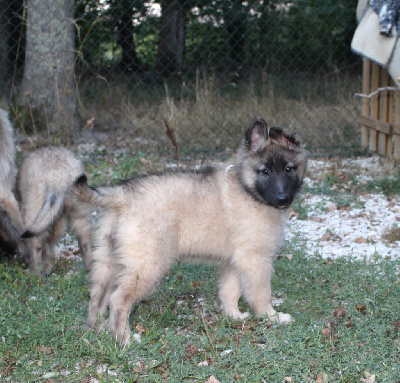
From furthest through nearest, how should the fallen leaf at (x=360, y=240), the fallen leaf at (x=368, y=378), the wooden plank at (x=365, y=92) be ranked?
1. the wooden plank at (x=365, y=92)
2. the fallen leaf at (x=360, y=240)
3. the fallen leaf at (x=368, y=378)

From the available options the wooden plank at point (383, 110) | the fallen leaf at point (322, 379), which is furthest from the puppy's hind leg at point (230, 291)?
the wooden plank at point (383, 110)

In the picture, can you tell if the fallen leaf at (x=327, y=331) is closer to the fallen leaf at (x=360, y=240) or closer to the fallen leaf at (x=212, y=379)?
the fallen leaf at (x=212, y=379)

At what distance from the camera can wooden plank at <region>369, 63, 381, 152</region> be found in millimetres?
8359

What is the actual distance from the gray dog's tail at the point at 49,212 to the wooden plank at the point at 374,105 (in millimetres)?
5393

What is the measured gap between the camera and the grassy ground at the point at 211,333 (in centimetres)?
313

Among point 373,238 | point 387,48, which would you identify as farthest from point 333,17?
point 373,238

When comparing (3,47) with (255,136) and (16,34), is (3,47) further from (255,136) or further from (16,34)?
(255,136)

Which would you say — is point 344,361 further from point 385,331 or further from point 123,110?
point 123,110

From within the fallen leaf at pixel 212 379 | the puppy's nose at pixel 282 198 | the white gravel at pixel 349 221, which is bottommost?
the white gravel at pixel 349 221

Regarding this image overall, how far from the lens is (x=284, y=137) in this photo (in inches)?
154

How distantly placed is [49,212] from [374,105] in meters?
5.69

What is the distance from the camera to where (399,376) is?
9.89 ft

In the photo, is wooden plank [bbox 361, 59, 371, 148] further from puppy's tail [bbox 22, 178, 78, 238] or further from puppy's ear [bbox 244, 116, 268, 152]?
puppy's tail [bbox 22, 178, 78, 238]

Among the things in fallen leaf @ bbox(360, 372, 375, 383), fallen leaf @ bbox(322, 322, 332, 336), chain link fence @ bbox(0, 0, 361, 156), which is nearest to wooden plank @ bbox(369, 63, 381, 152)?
chain link fence @ bbox(0, 0, 361, 156)
